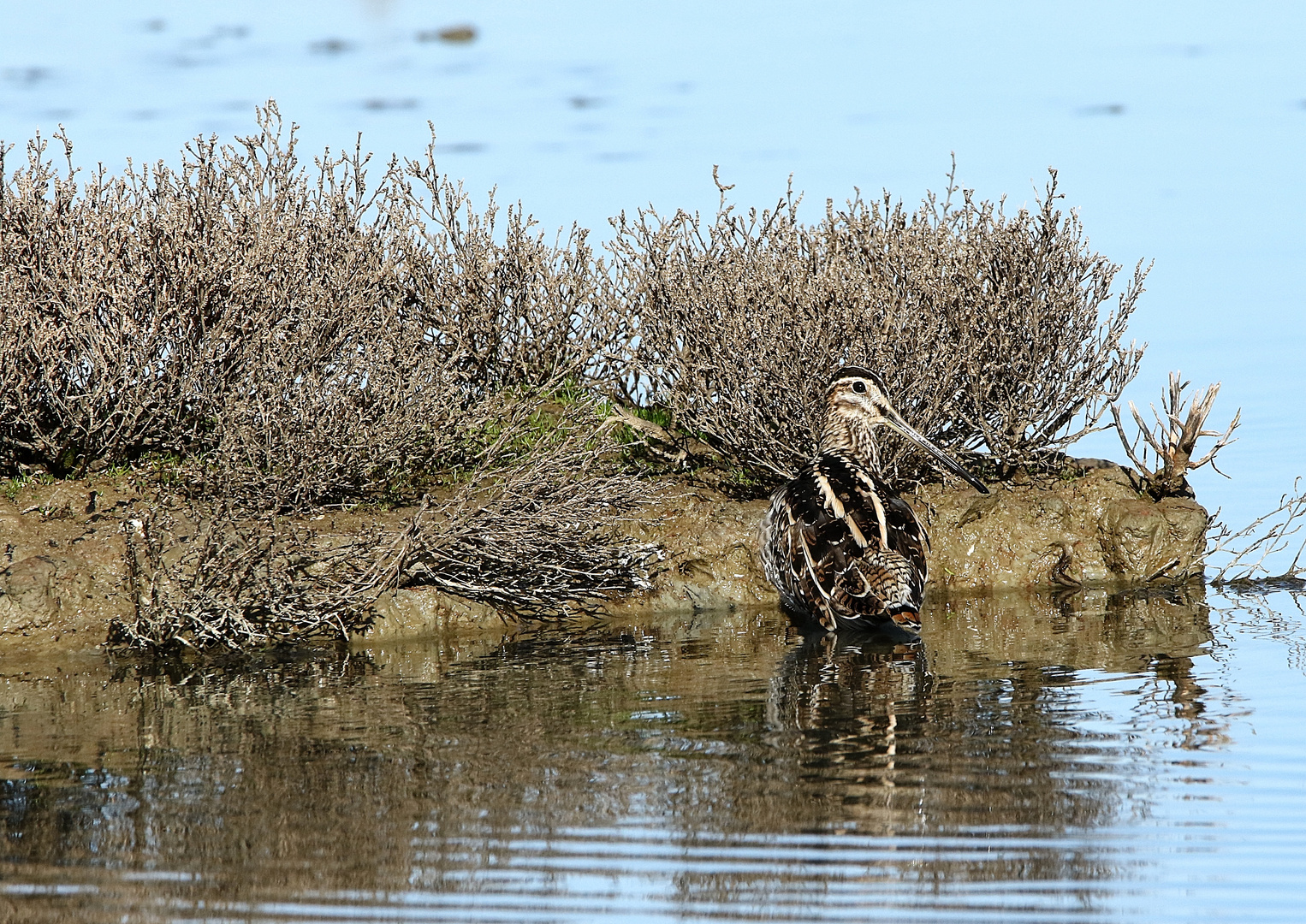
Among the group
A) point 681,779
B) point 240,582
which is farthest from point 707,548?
point 681,779

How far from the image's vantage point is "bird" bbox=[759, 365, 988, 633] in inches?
370

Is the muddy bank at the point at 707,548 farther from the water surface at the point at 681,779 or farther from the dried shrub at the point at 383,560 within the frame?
the water surface at the point at 681,779

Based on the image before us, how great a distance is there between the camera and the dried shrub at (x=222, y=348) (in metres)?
9.95

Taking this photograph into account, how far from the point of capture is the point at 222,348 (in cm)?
1029

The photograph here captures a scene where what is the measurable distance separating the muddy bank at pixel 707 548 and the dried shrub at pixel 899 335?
450mm

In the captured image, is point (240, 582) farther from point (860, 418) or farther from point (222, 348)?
point (860, 418)

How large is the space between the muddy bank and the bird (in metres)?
0.50

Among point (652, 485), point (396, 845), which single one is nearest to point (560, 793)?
point (396, 845)

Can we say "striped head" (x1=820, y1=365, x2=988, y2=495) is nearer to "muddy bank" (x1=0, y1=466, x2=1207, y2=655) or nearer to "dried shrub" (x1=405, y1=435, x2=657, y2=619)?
"muddy bank" (x1=0, y1=466, x2=1207, y2=655)

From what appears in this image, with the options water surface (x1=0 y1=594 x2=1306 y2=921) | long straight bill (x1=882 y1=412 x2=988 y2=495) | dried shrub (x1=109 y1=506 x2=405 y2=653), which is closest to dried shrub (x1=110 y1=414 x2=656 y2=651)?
dried shrub (x1=109 y1=506 x2=405 y2=653)

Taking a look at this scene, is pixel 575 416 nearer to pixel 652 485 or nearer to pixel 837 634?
pixel 652 485

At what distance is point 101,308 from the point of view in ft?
33.5

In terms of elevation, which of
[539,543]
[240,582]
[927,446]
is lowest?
[240,582]

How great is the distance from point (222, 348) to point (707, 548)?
3.20 meters
